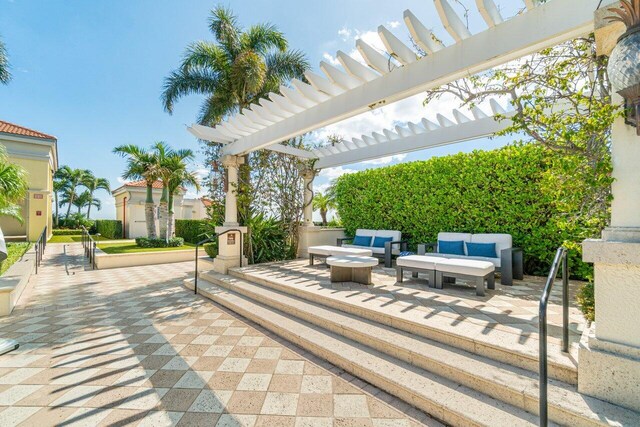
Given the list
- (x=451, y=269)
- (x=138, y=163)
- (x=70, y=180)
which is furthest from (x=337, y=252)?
(x=70, y=180)

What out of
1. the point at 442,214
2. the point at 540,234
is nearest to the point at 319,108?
the point at 442,214

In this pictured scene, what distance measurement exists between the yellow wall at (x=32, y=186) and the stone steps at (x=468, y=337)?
1685 centimetres

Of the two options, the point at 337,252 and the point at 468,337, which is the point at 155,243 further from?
the point at 468,337

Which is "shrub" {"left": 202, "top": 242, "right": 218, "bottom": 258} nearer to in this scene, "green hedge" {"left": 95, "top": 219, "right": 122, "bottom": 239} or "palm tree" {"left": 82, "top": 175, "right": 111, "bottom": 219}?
"green hedge" {"left": 95, "top": 219, "right": 122, "bottom": 239}

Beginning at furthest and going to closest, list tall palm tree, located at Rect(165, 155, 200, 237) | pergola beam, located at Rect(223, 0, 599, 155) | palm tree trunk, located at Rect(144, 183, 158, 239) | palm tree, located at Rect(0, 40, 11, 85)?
palm tree trunk, located at Rect(144, 183, 158, 239) → tall palm tree, located at Rect(165, 155, 200, 237) → palm tree, located at Rect(0, 40, 11, 85) → pergola beam, located at Rect(223, 0, 599, 155)

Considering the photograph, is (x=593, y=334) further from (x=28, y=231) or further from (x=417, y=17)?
(x=28, y=231)

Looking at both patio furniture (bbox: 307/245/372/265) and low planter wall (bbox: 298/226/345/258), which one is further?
low planter wall (bbox: 298/226/345/258)

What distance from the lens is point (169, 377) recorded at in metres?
2.79

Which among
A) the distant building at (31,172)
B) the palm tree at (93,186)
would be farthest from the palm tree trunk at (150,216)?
the palm tree at (93,186)

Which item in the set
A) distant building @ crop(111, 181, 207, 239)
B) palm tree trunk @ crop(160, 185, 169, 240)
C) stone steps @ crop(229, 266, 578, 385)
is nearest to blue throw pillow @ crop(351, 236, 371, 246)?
stone steps @ crop(229, 266, 578, 385)

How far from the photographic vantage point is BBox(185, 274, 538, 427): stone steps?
2.02 meters

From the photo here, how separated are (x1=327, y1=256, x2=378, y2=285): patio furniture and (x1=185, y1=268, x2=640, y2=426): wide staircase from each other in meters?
0.84

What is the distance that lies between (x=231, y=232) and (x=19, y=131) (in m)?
15.4

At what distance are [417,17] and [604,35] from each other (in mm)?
1909
